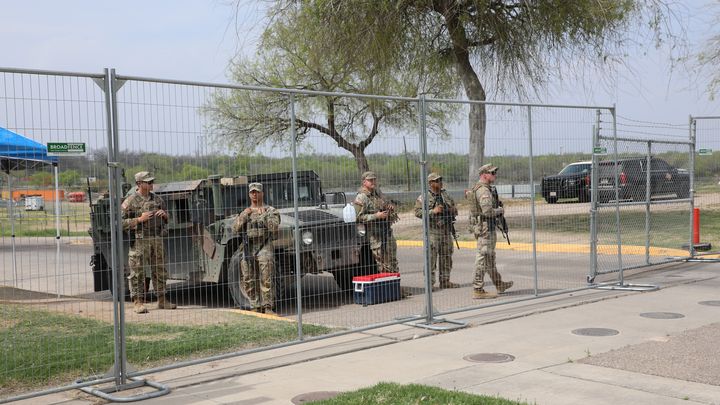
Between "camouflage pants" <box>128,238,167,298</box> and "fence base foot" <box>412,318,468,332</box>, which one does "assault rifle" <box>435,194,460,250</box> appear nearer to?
"fence base foot" <box>412,318,468,332</box>

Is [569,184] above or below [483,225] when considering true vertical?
above

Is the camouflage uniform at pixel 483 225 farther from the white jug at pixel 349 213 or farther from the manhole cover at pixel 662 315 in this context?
the manhole cover at pixel 662 315

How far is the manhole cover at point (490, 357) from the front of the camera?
6.79 meters

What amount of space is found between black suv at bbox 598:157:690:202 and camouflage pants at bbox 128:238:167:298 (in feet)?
21.0

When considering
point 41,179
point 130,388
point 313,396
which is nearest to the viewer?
point 313,396

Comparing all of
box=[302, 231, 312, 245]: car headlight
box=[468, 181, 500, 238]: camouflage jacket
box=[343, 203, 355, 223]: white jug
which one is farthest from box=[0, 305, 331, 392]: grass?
box=[468, 181, 500, 238]: camouflage jacket

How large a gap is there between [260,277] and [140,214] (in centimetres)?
168

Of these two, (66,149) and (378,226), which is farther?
(378,226)

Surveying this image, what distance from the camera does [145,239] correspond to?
29.2 ft

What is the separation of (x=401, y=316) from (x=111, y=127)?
4.37 m

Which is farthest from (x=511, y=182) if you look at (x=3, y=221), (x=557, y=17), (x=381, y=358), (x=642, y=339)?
(x=557, y=17)

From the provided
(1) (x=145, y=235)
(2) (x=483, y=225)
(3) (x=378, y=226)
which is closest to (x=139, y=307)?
(1) (x=145, y=235)

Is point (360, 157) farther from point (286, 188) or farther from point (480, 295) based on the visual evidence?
point (480, 295)

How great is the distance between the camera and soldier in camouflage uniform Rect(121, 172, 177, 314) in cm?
888
